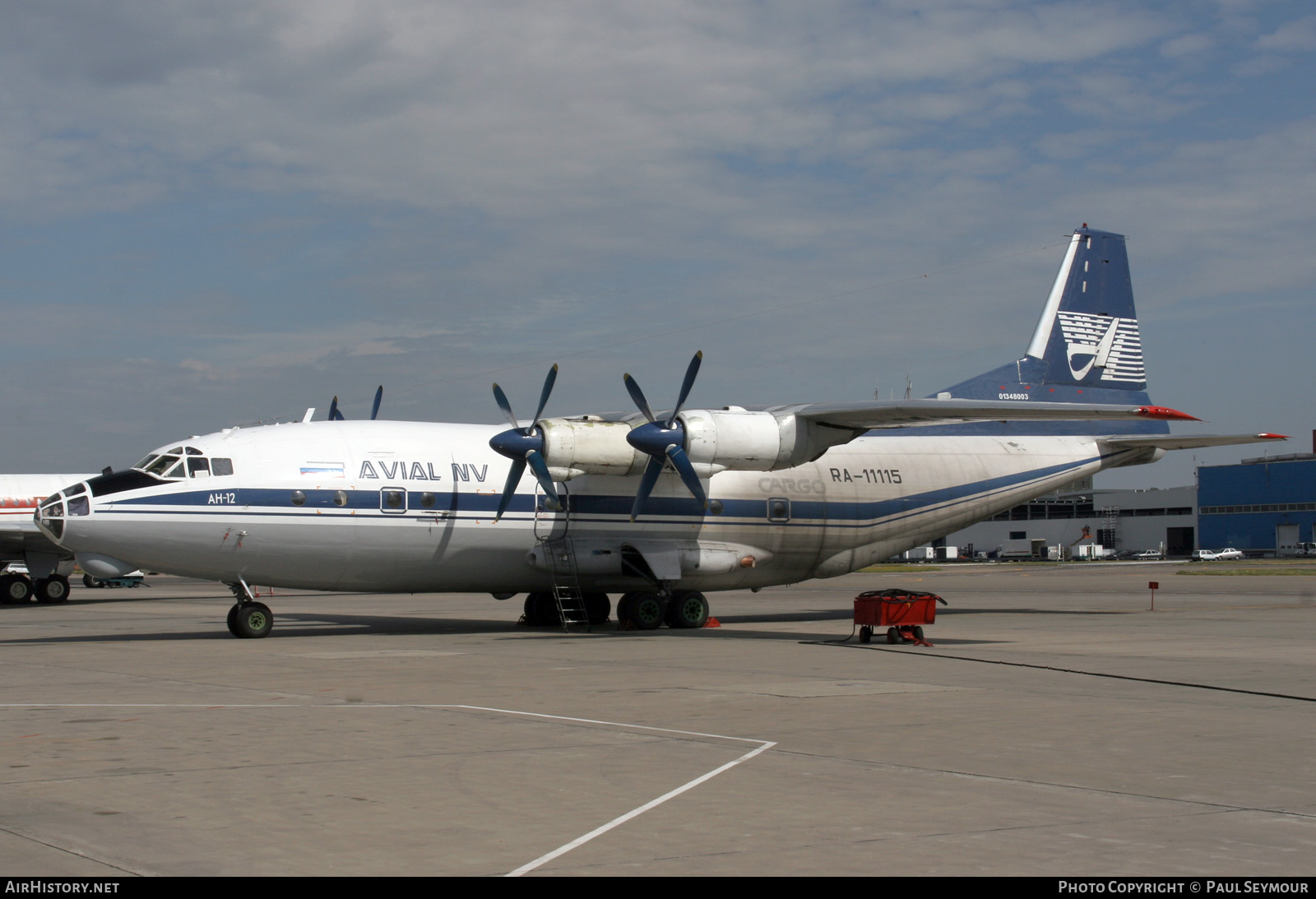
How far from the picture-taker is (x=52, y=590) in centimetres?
4462

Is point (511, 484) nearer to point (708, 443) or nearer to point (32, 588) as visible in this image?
point (708, 443)

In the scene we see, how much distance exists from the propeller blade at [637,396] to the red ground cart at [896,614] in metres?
6.45

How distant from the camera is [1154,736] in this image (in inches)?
439

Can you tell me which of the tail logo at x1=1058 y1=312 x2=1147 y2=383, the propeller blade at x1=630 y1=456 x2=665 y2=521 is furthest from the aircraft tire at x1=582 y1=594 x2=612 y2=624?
the tail logo at x1=1058 y1=312 x2=1147 y2=383

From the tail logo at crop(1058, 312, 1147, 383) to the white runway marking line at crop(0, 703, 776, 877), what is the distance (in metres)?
25.8

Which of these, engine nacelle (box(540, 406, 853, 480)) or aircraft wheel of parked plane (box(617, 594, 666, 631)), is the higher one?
engine nacelle (box(540, 406, 853, 480))

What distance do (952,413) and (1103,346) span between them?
11999 millimetres

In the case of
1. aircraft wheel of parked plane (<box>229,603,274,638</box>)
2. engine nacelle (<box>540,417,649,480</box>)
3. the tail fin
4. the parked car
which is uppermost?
the tail fin

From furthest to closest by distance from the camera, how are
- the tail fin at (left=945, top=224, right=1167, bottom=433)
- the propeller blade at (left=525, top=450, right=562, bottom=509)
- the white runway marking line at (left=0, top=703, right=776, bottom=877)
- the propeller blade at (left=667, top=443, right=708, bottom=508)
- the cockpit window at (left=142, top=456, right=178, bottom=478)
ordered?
the tail fin at (left=945, top=224, right=1167, bottom=433), the propeller blade at (left=525, top=450, right=562, bottom=509), the propeller blade at (left=667, top=443, right=708, bottom=508), the cockpit window at (left=142, top=456, right=178, bottom=478), the white runway marking line at (left=0, top=703, right=776, bottom=877)

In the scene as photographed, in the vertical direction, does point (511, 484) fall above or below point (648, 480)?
below

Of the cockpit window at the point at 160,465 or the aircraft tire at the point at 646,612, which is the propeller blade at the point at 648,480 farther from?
the cockpit window at the point at 160,465

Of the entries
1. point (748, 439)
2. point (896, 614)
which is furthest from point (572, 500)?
point (896, 614)

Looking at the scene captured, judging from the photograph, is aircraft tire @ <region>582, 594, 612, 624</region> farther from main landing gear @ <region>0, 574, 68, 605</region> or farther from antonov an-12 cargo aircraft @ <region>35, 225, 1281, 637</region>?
main landing gear @ <region>0, 574, 68, 605</region>

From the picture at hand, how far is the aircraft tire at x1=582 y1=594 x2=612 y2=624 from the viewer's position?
28.8m
